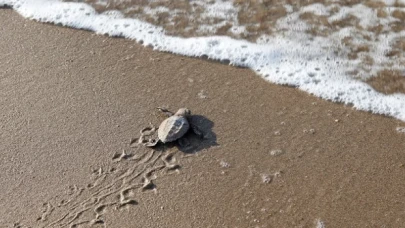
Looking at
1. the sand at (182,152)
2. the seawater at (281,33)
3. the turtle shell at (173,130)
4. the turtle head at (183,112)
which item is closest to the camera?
the sand at (182,152)

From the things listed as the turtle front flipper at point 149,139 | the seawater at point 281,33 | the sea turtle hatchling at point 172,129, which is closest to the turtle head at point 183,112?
the sea turtle hatchling at point 172,129

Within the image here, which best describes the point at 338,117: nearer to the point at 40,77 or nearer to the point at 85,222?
the point at 85,222

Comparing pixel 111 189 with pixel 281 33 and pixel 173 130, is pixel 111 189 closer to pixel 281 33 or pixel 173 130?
pixel 173 130

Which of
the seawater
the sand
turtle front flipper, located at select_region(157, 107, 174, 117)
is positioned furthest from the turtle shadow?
the seawater

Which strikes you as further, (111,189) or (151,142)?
(151,142)

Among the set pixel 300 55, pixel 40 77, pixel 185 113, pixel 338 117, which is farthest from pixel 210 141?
pixel 40 77

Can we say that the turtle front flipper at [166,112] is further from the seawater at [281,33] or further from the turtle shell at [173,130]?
the seawater at [281,33]

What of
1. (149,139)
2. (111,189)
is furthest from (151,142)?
(111,189)
